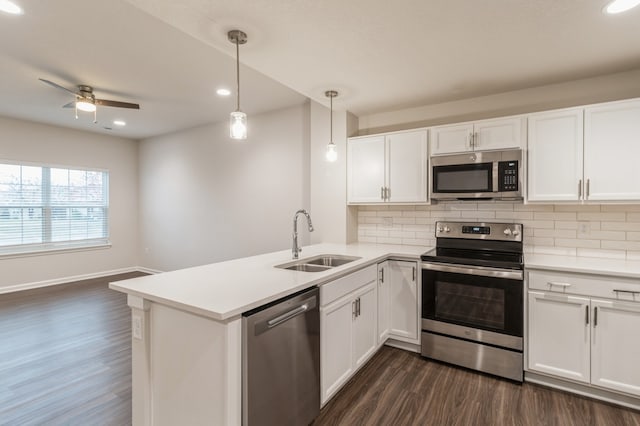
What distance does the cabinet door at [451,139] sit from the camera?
9.68 feet

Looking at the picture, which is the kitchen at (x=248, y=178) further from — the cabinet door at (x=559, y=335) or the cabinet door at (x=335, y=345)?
the cabinet door at (x=335, y=345)

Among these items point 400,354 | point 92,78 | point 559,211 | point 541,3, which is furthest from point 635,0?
point 92,78

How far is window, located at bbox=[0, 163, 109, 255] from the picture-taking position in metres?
5.11

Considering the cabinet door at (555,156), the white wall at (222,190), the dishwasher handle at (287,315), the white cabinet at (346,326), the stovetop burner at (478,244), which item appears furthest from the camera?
the white wall at (222,190)

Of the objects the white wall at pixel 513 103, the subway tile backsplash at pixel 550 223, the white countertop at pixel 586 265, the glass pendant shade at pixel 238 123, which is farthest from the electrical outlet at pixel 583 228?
the glass pendant shade at pixel 238 123

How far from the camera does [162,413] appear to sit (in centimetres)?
165

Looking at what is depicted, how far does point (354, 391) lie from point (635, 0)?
9.71ft

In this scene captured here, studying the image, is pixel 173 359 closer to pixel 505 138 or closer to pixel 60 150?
pixel 505 138

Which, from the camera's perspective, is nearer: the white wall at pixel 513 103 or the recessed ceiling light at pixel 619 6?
the recessed ceiling light at pixel 619 6

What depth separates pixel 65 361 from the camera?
2.83 metres

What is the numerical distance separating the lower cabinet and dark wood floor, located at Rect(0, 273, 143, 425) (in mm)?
2997

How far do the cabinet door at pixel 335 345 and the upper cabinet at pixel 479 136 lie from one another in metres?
1.78

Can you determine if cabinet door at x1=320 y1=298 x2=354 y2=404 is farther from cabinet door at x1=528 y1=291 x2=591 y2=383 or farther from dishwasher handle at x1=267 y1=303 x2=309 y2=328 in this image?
cabinet door at x1=528 y1=291 x2=591 y2=383

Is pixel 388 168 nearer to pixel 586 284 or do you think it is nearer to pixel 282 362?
pixel 586 284
